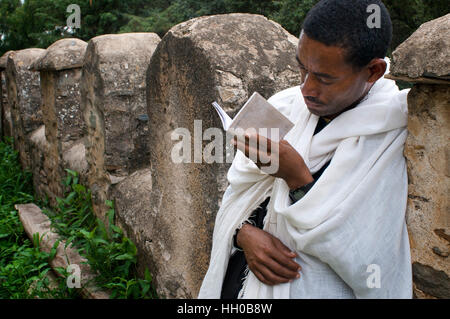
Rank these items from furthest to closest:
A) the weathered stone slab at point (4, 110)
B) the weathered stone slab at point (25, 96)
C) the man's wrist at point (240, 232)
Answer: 1. the weathered stone slab at point (4, 110)
2. the weathered stone slab at point (25, 96)
3. the man's wrist at point (240, 232)

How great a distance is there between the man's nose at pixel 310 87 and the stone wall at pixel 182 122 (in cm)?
21

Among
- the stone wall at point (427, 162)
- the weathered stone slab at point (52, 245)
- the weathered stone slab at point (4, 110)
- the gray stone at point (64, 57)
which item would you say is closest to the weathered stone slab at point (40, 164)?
the weathered stone slab at point (52, 245)

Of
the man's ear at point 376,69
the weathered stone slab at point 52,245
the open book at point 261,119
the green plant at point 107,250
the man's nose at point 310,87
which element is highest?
the man's ear at point 376,69

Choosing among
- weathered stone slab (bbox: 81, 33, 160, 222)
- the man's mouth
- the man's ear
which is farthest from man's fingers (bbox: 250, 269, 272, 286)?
weathered stone slab (bbox: 81, 33, 160, 222)

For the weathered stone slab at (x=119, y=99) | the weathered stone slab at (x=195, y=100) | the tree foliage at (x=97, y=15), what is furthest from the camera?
the tree foliage at (x=97, y=15)

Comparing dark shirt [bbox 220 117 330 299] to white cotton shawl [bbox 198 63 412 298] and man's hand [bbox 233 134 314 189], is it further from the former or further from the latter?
man's hand [bbox 233 134 314 189]

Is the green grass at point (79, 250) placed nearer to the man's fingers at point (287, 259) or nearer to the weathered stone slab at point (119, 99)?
the weathered stone slab at point (119, 99)

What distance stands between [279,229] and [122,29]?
1022cm

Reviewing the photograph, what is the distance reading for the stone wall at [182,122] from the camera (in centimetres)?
124

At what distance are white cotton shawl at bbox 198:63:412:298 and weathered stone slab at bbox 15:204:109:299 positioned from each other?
197cm

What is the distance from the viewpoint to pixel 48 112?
15.3 feet

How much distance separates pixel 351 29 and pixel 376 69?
15 cm
